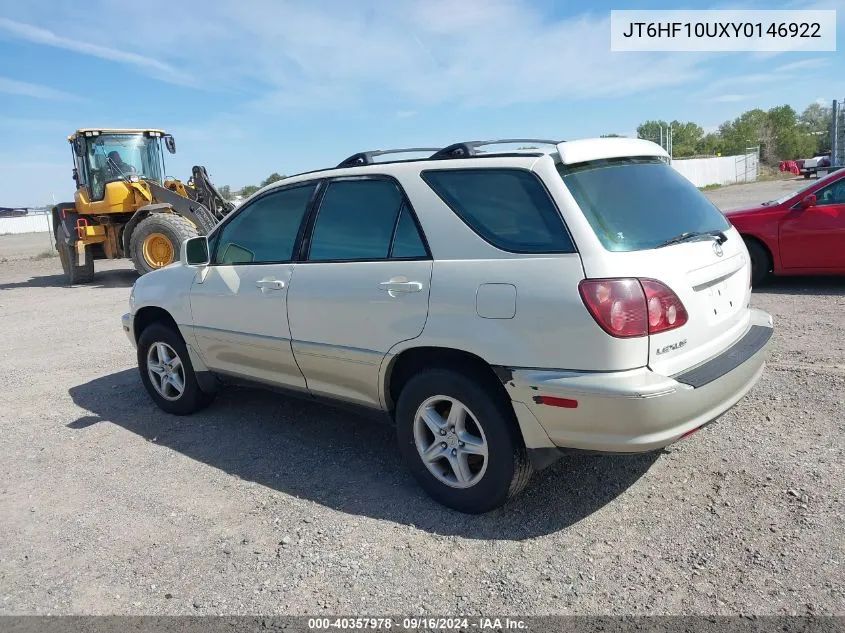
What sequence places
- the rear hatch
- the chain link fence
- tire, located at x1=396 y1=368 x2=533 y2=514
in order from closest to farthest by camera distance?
1. the rear hatch
2. tire, located at x1=396 y1=368 x2=533 y2=514
3. the chain link fence

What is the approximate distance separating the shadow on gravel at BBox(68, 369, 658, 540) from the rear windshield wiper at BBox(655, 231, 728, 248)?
4.35 feet

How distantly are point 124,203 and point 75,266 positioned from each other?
69.5 inches

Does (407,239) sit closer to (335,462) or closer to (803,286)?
(335,462)

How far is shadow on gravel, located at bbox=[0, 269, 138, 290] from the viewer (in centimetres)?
1473

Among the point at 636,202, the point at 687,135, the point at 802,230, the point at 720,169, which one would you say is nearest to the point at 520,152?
the point at 636,202

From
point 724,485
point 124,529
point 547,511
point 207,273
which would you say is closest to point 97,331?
point 207,273

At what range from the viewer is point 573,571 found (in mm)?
2971

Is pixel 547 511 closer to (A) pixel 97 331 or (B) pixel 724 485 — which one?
(B) pixel 724 485

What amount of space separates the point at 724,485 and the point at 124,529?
3.19m

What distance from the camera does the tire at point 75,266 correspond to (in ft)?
47.2

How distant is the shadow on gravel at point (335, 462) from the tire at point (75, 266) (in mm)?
9665

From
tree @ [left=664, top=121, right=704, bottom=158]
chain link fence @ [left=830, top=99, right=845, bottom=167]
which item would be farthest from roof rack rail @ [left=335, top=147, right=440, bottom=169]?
tree @ [left=664, top=121, right=704, bottom=158]

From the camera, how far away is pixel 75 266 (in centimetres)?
1450

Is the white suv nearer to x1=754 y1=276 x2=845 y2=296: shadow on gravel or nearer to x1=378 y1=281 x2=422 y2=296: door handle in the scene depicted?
x1=378 y1=281 x2=422 y2=296: door handle
